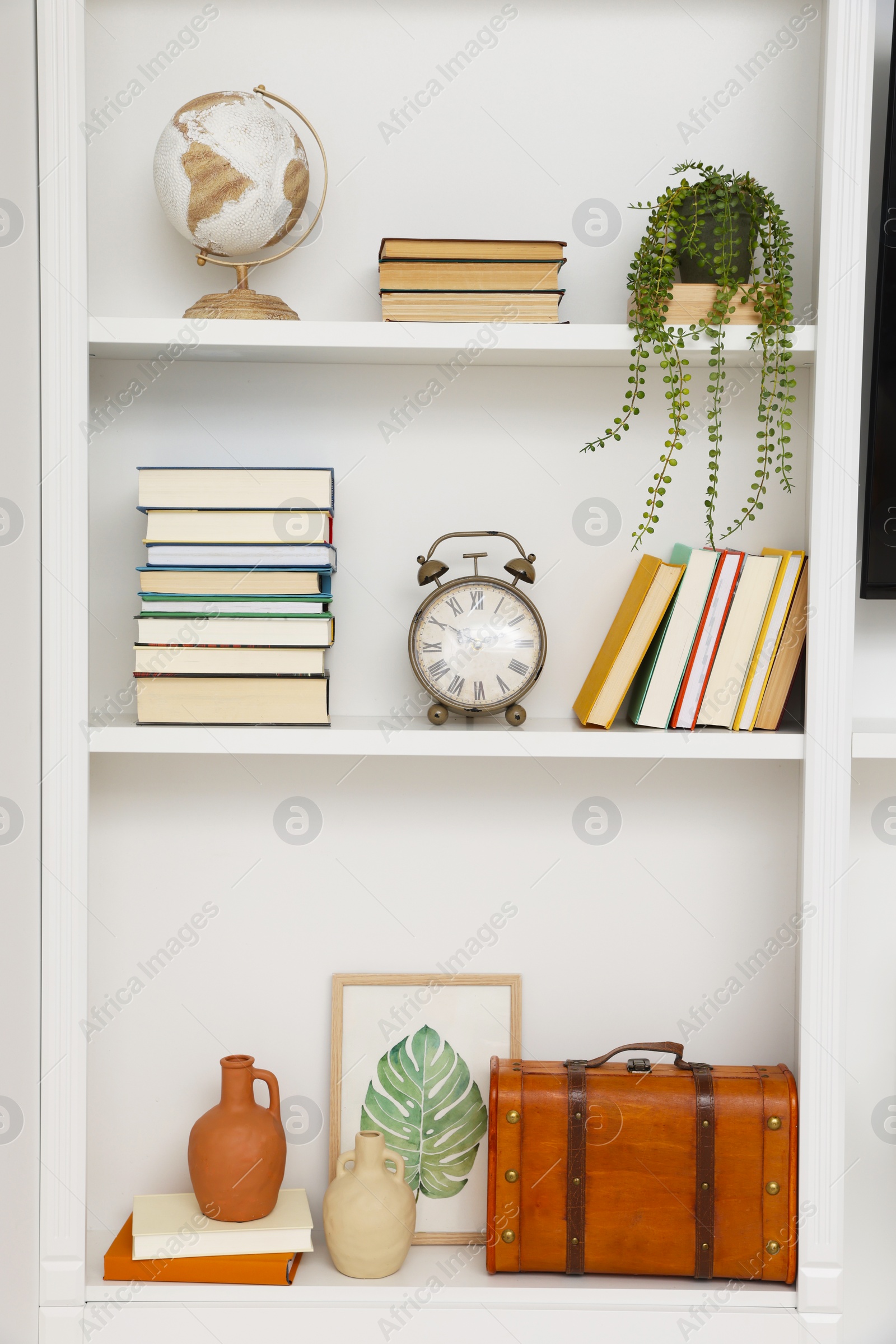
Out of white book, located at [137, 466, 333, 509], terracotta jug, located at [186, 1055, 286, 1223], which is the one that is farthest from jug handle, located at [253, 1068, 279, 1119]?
white book, located at [137, 466, 333, 509]

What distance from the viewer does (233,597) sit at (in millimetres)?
1354

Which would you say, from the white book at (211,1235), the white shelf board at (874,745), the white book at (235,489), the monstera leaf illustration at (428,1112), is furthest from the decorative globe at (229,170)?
the white book at (211,1235)

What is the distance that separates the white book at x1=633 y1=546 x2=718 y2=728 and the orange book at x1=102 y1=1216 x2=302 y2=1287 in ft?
2.89

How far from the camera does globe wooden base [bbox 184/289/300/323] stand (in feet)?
4.40

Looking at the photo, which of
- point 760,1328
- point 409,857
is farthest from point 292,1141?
point 760,1328

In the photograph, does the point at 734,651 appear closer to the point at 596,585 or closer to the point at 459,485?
the point at 596,585

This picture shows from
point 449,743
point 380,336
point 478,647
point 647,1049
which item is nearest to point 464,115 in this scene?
point 380,336

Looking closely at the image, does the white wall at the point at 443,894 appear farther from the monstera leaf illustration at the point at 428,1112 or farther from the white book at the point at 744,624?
the white book at the point at 744,624

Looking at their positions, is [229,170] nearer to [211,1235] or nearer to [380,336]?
[380,336]

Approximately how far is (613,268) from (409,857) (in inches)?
36.8

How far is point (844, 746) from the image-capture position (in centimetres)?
133

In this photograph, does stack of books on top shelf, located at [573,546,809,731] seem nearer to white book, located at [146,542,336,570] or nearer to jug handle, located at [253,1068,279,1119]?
white book, located at [146,542,336,570]

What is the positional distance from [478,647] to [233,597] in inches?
13.4

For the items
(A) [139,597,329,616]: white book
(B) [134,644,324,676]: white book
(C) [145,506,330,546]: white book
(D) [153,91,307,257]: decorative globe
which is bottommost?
(B) [134,644,324,676]: white book
